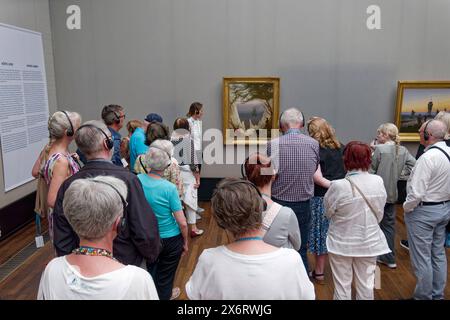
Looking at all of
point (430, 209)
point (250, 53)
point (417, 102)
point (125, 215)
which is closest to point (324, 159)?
point (430, 209)

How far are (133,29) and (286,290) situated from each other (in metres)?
6.72

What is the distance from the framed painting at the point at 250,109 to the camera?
7215 millimetres

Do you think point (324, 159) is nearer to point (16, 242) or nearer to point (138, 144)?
point (138, 144)

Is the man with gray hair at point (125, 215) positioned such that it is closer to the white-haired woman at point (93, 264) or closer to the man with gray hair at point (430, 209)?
the white-haired woman at point (93, 264)

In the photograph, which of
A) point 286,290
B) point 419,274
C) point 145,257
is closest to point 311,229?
point 419,274

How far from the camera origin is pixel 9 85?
575 cm

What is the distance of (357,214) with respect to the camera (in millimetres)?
3121

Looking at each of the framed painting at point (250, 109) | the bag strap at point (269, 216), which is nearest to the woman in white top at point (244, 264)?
the bag strap at point (269, 216)

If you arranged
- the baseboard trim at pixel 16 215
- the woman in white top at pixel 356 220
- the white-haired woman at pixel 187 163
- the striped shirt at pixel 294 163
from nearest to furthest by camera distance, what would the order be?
the woman in white top at pixel 356 220, the striped shirt at pixel 294 163, the white-haired woman at pixel 187 163, the baseboard trim at pixel 16 215

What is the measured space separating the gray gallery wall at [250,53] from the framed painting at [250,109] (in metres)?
0.19

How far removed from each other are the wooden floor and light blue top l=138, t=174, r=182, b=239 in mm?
1278

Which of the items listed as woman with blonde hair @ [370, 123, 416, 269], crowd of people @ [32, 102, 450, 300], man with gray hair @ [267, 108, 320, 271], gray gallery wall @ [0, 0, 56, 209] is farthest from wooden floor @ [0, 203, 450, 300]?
man with gray hair @ [267, 108, 320, 271]

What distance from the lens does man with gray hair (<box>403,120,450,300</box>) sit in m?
3.35

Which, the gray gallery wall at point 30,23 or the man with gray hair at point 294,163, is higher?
the gray gallery wall at point 30,23
